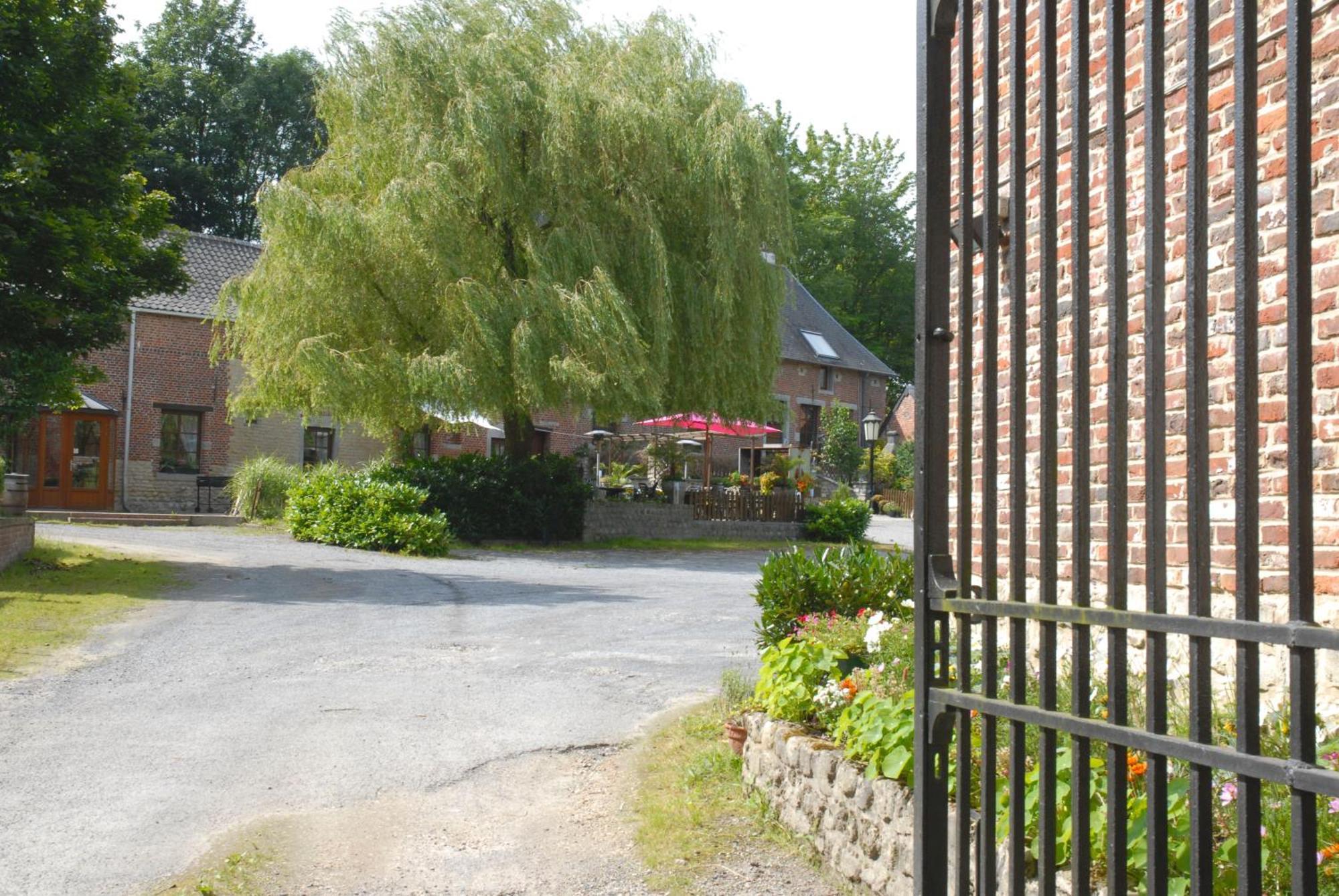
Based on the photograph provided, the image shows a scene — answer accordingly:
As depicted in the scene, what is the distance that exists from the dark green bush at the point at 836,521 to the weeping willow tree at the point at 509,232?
5.52 metres

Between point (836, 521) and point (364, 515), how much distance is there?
10662mm

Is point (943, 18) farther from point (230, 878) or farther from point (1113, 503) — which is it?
point (230, 878)

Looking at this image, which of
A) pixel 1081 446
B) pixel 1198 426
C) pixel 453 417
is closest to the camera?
pixel 1198 426

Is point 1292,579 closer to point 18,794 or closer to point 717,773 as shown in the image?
point 717,773

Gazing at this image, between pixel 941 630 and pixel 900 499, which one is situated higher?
pixel 900 499

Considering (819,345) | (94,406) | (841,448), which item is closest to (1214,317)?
(94,406)

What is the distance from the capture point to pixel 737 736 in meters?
5.34

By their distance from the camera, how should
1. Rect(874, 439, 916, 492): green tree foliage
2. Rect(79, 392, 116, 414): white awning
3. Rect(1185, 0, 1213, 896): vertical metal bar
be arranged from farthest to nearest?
1. Rect(874, 439, 916, 492): green tree foliage
2. Rect(79, 392, 116, 414): white awning
3. Rect(1185, 0, 1213, 896): vertical metal bar

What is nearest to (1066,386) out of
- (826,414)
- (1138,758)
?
(1138,758)

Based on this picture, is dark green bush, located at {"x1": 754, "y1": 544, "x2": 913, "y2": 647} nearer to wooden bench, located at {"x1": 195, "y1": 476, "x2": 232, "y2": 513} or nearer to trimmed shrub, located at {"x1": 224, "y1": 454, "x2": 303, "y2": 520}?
trimmed shrub, located at {"x1": 224, "y1": 454, "x2": 303, "y2": 520}

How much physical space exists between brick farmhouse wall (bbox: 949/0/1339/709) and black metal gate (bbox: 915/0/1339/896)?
754mm

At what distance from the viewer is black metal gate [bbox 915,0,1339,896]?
175 cm


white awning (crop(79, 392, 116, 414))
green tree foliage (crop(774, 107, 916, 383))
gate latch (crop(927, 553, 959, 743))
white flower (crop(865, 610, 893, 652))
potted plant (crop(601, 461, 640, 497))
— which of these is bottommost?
white flower (crop(865, 610, 893, 652))

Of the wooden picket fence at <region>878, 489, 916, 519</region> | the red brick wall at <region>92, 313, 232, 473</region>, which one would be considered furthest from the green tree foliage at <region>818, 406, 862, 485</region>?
the red brick wall at <region>92, 313, 232, 473</region>
